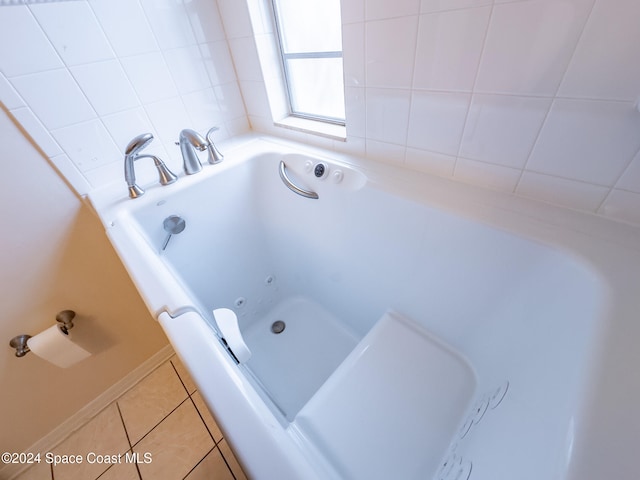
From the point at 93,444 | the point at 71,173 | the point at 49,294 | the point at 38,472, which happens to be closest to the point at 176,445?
the point at 93,444

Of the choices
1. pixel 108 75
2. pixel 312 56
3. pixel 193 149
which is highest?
pixel 312 56

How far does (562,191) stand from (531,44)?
0.33 metres

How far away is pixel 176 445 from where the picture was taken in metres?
0.93

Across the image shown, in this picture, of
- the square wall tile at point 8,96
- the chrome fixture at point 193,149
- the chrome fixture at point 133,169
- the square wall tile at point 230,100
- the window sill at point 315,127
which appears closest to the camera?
the square wall tile at point 8,96

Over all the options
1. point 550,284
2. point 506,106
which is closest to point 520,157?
point 506,106

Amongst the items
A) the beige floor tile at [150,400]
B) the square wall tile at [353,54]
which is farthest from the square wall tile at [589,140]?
the beige floor tile at [150,400]

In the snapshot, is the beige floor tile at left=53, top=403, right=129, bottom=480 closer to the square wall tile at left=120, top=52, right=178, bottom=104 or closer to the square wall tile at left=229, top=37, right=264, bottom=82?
the square wall tile at left=120, top=52, right=178, bottom=104

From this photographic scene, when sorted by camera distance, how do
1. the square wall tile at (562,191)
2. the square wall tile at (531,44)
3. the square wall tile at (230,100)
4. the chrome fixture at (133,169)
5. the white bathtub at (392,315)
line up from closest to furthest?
the white bathtub at (392,315), the square wall tile at (531,44), the square wall tile at (562,191), the chrome fixture at (133,169), the square wall tile at (230,100)

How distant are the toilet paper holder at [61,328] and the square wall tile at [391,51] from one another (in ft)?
4.31

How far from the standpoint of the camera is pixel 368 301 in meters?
0.94

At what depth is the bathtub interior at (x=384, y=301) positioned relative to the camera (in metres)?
0.49

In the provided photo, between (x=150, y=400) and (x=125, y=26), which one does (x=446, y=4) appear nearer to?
(x=125, y=26)

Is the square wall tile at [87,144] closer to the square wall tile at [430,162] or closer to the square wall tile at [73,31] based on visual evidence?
the square wall tile at [73,31]

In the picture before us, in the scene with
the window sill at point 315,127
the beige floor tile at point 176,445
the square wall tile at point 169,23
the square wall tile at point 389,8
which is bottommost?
the beige floor tile at point 176,445
